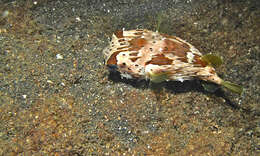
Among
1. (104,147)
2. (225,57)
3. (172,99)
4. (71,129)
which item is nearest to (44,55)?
(71,129)

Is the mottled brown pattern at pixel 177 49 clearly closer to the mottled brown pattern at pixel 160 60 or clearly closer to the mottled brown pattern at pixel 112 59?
the mottled brown pattern at pixel 160 60

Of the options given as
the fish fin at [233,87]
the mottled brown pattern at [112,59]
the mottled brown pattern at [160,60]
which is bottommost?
the fish fin at [233,87]

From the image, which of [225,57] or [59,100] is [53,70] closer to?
[59,100]

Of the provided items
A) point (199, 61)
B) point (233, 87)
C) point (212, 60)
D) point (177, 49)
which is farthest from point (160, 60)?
point (233, 87)

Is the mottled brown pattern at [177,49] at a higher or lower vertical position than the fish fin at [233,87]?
higher

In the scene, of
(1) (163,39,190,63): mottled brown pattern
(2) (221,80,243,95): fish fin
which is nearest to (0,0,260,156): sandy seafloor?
(2) (221,80,243,95): fish fin

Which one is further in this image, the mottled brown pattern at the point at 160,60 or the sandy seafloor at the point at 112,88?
the mottled brown pattern at the point at 160,60

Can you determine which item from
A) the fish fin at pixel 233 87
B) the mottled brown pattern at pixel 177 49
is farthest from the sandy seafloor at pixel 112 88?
the mottled brown pattern at pixel 177 49

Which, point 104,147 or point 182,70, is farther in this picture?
point 182,70
